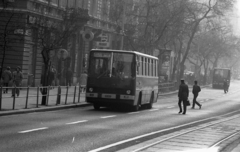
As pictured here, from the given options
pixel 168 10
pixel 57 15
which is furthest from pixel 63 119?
pixel 168 10

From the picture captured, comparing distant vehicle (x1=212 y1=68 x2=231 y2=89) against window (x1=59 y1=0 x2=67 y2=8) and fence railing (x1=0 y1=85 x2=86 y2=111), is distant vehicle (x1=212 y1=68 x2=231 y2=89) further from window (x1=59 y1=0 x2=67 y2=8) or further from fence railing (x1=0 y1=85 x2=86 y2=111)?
fence railing (x1=0 y1=85 x2=86 y2=111)

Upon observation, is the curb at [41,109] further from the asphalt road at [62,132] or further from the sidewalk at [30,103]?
the asphalt road at [62,132]

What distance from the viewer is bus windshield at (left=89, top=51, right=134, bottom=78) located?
2844 centimetres

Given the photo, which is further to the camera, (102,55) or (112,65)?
(102,55)

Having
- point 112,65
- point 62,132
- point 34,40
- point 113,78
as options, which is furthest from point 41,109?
point 34,40

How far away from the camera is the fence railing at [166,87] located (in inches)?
2267

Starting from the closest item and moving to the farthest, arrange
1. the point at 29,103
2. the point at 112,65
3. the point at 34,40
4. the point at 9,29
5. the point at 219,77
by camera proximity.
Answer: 1. the point at 29,103
2. the point at 112,65
3. the point at 9,29
4. the point at 34,40
5. the point at 219,77

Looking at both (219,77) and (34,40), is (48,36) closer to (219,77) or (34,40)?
(34,40)

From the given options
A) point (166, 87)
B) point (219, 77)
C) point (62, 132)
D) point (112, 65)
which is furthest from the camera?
point (219, 77)

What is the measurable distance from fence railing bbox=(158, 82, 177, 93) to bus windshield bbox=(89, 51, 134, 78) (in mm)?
28511

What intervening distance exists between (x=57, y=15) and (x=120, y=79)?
20.1 m

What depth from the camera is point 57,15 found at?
4734 cm

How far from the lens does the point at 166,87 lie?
2360 inches

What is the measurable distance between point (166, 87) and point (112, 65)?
31787mm
